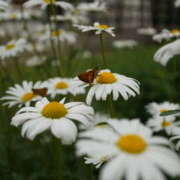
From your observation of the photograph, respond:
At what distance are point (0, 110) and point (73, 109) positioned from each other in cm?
109

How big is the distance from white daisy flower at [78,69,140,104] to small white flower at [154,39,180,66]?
6.1 inches

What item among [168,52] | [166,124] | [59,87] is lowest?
[166,124]

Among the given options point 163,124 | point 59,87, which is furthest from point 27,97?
point 163,124

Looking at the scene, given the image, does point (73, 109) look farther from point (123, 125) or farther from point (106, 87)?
point (123, 125)

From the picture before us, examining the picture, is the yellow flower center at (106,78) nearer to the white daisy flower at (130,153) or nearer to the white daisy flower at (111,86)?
the white daisy flower at (111,86)

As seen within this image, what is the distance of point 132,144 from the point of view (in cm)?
73

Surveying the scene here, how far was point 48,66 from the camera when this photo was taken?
229 centimetres

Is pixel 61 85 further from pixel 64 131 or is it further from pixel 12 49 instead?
pixel 64 131

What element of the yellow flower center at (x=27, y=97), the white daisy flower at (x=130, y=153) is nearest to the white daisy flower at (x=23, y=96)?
the yellow flower center at (x=27, y=97)

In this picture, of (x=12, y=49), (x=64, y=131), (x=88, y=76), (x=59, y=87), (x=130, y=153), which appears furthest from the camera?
(x=12, y=49)

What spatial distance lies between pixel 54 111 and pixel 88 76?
0.61 feet

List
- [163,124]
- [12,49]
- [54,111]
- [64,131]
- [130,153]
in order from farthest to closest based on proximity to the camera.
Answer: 1. [12,49]
2. [163,124]
3. [54,111]
4. [64,131]
5. [130,153]

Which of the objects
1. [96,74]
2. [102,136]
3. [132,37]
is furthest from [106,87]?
[132,37]

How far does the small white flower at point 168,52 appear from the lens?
4.13 feet
